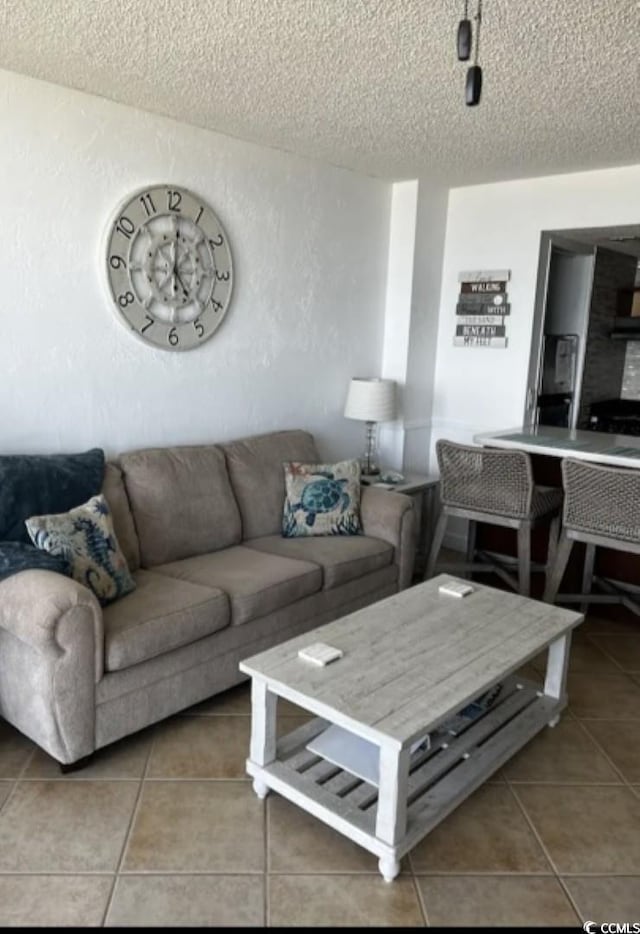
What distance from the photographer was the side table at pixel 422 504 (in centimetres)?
421

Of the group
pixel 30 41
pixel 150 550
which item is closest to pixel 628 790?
pixel 150 550

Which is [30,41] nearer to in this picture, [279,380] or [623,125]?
[279,380]

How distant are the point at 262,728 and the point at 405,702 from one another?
50 centimetres

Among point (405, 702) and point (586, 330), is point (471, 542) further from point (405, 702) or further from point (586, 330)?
point (405, 702)

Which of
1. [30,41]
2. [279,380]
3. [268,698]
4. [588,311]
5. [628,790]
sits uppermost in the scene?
[30,41]

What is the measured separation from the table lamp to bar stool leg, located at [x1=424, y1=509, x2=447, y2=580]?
1.86ft

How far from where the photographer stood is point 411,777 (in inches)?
86.3

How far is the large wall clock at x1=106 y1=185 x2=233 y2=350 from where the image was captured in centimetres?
319

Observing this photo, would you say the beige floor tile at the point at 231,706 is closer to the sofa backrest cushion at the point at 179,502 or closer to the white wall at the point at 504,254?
the sofa backrest cushion at the point at 179,502

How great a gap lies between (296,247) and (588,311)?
226 cm

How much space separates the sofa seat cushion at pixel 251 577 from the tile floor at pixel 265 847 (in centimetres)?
49

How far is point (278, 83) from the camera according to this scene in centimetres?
275

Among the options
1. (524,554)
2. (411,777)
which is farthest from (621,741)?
(524,554)

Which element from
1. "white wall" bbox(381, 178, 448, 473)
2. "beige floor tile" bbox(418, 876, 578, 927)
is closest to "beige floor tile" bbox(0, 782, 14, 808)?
"beige floor tile" bbox(418, 876, 578, 927)
